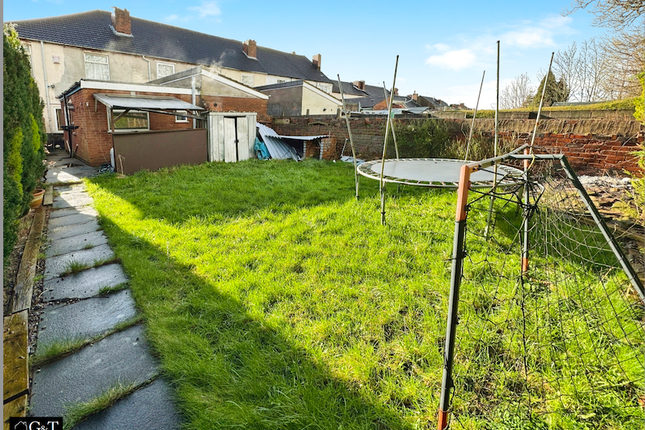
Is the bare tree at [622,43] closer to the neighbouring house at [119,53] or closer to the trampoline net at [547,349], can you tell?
the trampoline net at [547,349]

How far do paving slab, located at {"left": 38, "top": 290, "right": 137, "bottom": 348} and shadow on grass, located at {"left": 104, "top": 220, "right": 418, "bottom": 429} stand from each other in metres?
0.14

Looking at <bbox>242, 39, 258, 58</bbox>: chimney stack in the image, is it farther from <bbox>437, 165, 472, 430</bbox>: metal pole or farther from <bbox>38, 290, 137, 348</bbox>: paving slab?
<bbox>437, 165, 472, 430</bbox>: metal pole

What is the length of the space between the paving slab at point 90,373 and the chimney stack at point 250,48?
28.1 meters

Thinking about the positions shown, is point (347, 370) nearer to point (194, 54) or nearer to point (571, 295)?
point (571, 295)

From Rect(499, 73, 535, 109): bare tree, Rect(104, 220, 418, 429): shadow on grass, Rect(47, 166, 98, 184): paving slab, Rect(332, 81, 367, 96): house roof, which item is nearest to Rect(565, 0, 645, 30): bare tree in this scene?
Rect(104, 220, 418, 429): shadow on grass

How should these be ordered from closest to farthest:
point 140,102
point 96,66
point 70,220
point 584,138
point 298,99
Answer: point 70,220
point 584,138
point 140,102
point 298,99
point 96,66

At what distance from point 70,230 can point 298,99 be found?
14557mm

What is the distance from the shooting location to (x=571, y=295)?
2.64m

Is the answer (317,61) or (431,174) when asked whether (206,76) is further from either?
(317,61)

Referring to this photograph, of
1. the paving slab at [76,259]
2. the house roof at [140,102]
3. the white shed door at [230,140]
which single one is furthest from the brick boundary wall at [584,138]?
the house roof at [140,102]

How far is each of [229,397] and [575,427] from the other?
5.85 feet

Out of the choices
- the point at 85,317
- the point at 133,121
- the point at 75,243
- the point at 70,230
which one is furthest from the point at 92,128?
the point at 85,317

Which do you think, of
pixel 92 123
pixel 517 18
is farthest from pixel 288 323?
pixel 92 123

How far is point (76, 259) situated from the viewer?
3.78 meters
